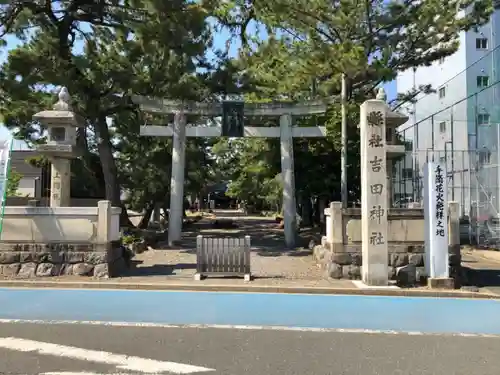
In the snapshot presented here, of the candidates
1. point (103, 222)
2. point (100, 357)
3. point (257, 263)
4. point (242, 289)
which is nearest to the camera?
point (100, 357)

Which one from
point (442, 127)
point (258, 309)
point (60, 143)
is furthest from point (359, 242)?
point (442, 127)

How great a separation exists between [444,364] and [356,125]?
51.9 ft

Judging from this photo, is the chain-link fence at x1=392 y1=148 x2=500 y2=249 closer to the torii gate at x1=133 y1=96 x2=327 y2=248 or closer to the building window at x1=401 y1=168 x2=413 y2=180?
the building window at x1=401 y1=168 x2=413 y2=180

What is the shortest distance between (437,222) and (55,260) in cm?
870

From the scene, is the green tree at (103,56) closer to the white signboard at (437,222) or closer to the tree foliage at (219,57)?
the tree foliage at (219,57)

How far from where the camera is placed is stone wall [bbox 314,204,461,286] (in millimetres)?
12031

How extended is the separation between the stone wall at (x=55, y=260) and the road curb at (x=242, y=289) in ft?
2.37

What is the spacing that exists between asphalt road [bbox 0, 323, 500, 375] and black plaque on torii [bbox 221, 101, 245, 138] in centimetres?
1276

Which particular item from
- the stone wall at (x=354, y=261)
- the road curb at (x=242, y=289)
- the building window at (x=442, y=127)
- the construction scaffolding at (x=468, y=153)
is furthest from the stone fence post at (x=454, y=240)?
the building window at (x=442, y=127)

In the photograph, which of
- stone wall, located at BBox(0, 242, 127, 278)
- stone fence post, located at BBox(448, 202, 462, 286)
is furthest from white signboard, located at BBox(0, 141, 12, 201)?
stone fence post, located at BBox(448, 202, 462, 286)

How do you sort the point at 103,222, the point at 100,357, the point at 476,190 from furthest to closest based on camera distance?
the point at 476,190
the point at 103,222
the point at 100,357

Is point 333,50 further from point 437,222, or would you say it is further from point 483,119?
point 483,119

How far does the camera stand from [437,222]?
1109 centimetres

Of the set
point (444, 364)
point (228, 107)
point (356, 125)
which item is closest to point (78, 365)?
point (444, 364)
